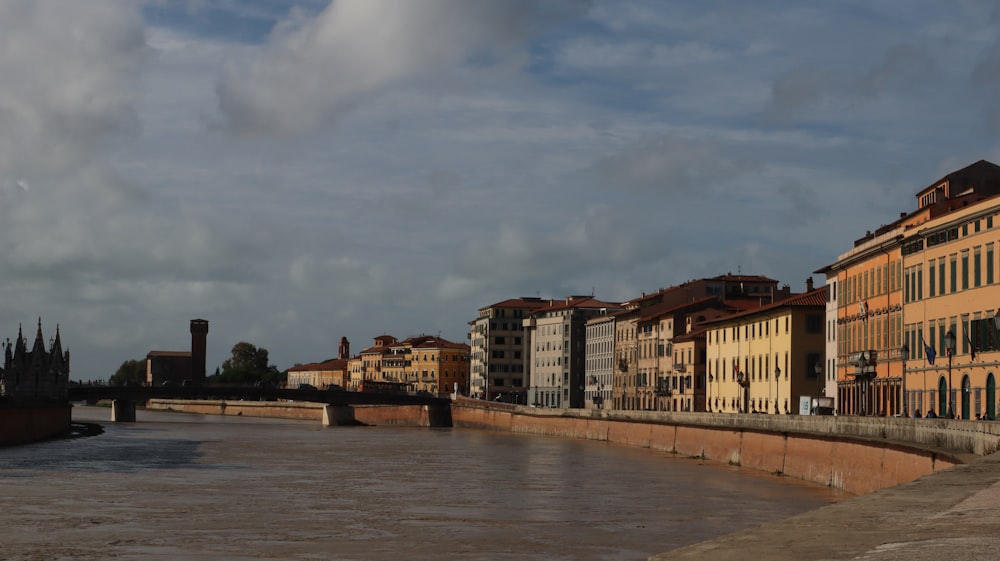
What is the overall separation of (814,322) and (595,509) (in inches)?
2067

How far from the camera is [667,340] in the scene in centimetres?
13375

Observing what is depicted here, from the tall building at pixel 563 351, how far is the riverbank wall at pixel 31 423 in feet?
262

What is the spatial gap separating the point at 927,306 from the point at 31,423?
61.3 m

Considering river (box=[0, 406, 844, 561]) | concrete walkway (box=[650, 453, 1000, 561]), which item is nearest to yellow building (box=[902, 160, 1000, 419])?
river (box=[0, 406, 844, 561])

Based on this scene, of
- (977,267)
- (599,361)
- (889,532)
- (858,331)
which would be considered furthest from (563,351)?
(889,532)

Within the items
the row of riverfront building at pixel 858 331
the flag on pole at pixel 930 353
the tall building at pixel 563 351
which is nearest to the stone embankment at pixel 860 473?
the row of riverfront building at pixel 858 331

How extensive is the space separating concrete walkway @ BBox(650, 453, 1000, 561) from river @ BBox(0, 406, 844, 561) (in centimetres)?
959

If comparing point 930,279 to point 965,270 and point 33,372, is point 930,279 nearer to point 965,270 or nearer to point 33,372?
point 965,270

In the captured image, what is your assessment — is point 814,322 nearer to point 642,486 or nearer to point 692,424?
point 692,424

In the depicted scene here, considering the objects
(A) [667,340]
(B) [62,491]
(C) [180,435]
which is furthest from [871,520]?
(A) [667,340]

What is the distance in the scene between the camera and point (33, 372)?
12000 cm

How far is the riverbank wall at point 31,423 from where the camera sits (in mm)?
89312

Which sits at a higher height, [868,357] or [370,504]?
[868,357]

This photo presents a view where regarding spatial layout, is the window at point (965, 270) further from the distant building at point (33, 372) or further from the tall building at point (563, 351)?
the tall building at point (563, 351)
